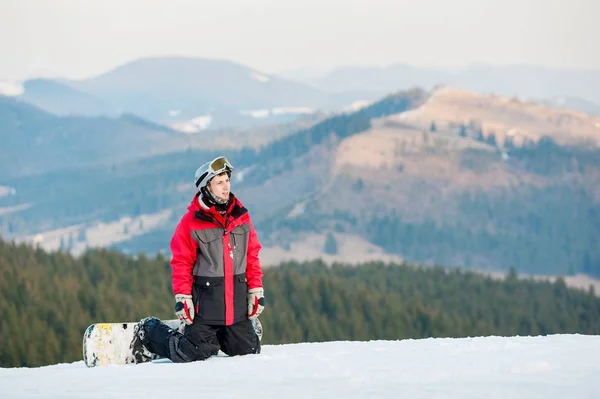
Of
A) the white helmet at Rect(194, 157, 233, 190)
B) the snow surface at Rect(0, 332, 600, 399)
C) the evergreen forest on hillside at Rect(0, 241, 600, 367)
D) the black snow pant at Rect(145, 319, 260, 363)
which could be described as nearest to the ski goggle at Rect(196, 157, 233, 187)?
the white helmet at Rect(194, 157, 233, 190)

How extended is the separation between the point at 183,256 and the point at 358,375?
3682mm

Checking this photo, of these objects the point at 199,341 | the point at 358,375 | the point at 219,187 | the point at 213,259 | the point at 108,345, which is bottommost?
the point at 108,345

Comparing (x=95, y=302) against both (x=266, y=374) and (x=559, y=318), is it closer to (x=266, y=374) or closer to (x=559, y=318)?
(x=266, y=374)

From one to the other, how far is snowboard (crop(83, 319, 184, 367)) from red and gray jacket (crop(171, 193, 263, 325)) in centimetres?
70

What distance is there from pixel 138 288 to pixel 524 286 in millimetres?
95064

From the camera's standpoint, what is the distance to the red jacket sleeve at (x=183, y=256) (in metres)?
15.2

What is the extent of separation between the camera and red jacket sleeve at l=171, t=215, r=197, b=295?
600 inches

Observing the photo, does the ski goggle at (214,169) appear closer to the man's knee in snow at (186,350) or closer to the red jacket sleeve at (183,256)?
the red jacket sleeve at (183,256)

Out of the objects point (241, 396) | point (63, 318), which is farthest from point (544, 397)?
point (63, 318)

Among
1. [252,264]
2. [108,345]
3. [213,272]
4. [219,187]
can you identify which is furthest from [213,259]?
[108,345]

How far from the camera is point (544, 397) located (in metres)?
10.7

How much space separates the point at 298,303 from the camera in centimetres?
10762

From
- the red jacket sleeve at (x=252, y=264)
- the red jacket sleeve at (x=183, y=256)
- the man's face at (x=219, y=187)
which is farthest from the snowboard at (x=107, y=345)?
the man's face at (x=219, y=187)

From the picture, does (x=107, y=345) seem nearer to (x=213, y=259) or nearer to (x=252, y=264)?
(x=213, y=259)
